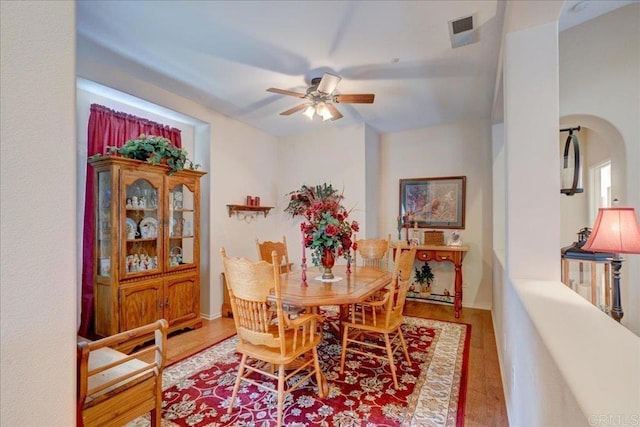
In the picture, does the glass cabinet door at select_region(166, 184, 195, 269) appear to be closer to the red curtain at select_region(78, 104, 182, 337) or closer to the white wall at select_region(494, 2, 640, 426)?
the red curtain at select_region(78, 104, 182, 337)

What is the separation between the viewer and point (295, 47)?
2484mm

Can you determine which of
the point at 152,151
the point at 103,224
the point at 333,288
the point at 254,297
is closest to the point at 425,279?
the point at 333,288

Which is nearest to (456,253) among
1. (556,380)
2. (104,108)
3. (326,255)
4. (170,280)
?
(326,255)

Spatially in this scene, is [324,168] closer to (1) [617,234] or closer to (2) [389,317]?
(2) [389,317]

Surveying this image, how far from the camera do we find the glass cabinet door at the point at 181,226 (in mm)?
3375

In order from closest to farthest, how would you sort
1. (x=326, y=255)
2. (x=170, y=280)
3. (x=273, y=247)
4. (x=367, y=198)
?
(x=326, y=255)
(x=170, y=280)
(x=273, y=247)
(x=367, y=198)

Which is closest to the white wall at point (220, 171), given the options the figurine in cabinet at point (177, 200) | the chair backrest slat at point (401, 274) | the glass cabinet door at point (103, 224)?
the figurine in cabinet at point (177, 200)

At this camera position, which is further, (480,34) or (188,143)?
(188,143)

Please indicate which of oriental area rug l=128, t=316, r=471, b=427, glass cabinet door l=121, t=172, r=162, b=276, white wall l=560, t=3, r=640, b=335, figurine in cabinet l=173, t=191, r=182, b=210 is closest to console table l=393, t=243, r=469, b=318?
oriental area rug l=128, t=316, r=471, b=427

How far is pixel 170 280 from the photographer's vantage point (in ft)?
10.6

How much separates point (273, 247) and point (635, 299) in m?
3.64

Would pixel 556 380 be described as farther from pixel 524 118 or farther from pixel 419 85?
pixel 419 85

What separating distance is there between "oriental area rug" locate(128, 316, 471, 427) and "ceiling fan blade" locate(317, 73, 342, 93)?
99.4 inches

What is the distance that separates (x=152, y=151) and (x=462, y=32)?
9.96 ft
